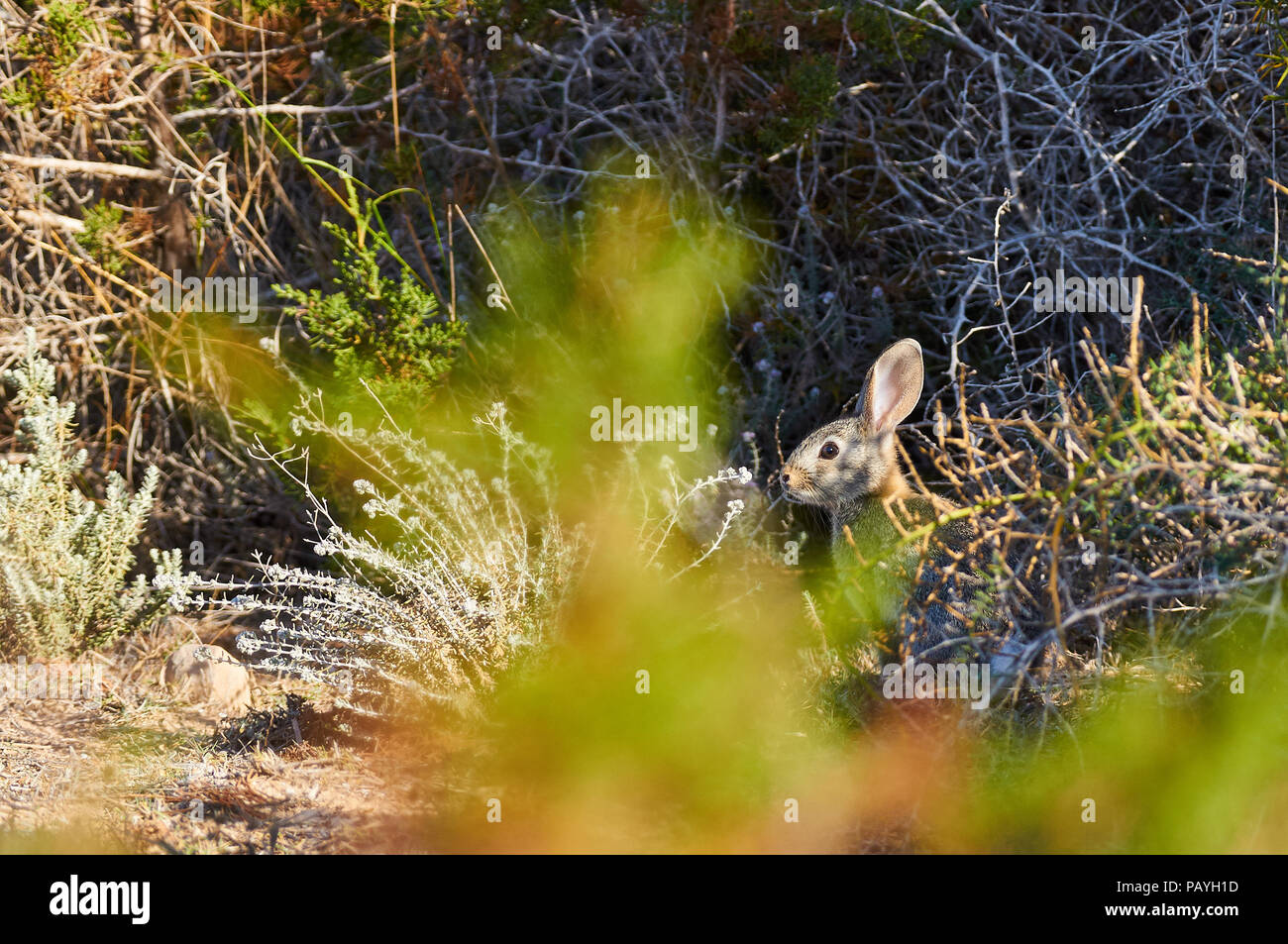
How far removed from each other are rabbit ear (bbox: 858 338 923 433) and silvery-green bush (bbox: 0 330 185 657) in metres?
2.71

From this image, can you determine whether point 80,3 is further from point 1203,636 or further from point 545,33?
point 1203,636

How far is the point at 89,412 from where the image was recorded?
5723 millimetres

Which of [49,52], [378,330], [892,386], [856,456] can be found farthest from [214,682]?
[49,52]

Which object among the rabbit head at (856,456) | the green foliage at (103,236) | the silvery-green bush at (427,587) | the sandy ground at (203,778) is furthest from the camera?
the green foliage at (103,236)

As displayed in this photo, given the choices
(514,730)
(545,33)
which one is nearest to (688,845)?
(514,730)

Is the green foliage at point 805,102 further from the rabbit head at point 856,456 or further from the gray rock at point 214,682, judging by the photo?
the gray rock at point 214,682

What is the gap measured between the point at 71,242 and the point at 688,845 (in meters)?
4.03

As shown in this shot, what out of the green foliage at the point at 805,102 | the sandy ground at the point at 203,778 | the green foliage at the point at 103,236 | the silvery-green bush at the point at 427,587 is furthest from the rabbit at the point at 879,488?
the green foliage at the point at 103,236

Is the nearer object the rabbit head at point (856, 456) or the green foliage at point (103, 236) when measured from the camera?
the rabbit head at point (856, 456)

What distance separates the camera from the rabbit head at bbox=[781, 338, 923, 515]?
14.8 feet

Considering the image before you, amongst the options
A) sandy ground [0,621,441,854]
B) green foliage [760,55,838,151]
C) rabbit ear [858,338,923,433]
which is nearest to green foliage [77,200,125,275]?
sandy ground [0,621,441,854]

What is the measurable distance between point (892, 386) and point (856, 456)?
0.97 ft

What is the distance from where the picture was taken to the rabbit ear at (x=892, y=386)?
4406mm

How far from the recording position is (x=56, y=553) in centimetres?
469
